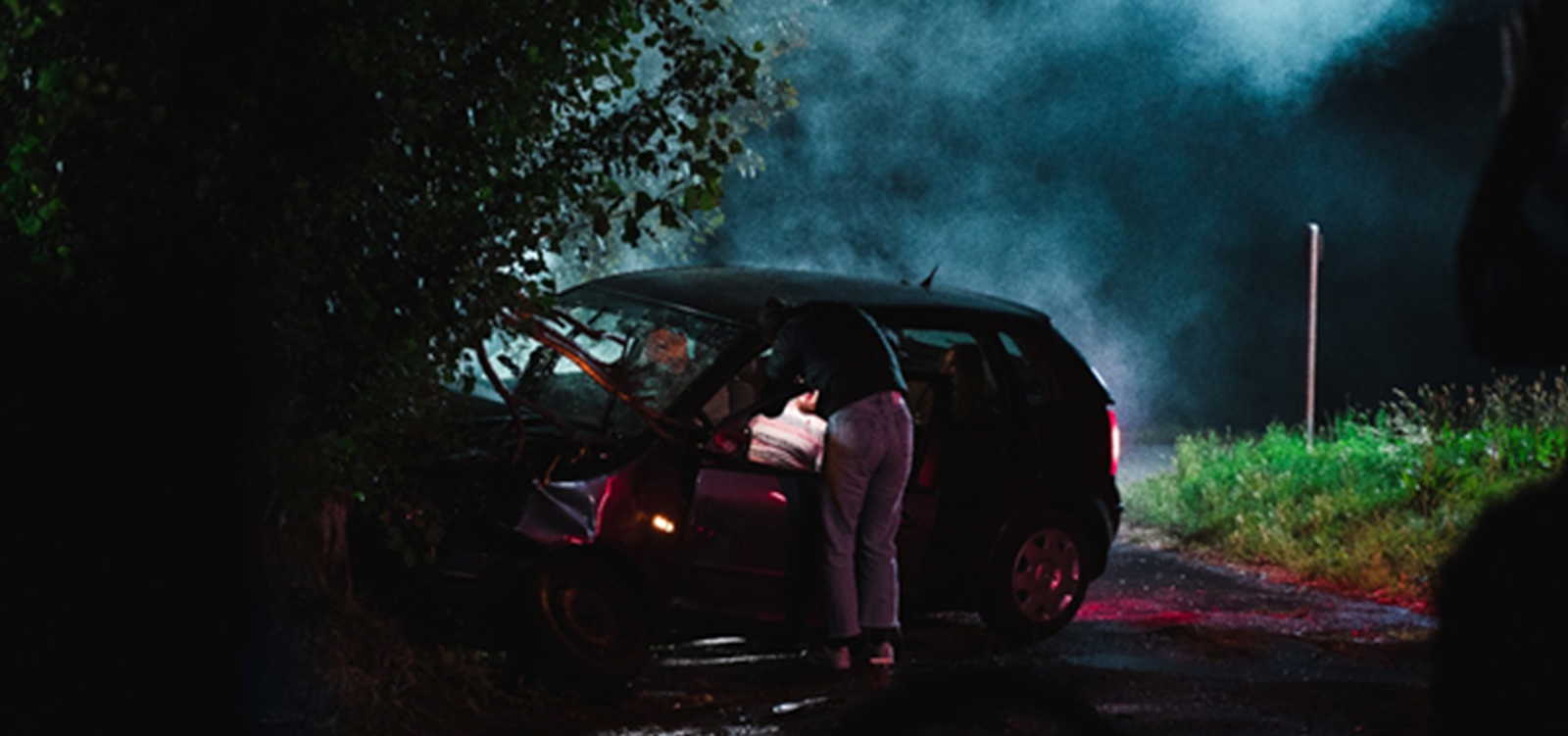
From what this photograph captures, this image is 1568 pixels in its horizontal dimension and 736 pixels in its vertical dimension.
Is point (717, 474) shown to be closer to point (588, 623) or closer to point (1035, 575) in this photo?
point (588, 623)

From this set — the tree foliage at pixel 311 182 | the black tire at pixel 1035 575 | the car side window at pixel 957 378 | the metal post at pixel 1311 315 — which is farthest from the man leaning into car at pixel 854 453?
the metal post at pixel 1311 315

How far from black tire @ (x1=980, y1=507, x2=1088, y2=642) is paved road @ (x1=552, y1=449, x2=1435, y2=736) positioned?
0.14 m

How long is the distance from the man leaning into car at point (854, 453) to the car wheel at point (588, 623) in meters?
1.00

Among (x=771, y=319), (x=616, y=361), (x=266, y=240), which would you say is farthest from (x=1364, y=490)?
(x=266, y=240)

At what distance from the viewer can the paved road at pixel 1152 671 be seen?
725 cm

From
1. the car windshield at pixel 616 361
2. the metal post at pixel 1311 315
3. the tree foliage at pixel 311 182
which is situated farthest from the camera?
the metal post at pixel 1311 315

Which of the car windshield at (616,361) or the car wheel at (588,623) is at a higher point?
the car windshield at (616,361)

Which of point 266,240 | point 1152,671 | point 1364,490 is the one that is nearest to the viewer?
point 266,240

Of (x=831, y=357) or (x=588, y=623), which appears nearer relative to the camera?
(x=588, y=623)

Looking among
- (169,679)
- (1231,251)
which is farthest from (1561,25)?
(1231,251)

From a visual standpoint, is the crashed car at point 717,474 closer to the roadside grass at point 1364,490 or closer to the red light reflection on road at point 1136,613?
the red light reflection on road at point 1136,613

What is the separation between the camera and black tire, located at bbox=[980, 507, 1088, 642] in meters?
8.86

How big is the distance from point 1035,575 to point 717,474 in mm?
1928

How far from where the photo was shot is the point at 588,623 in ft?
24.5
